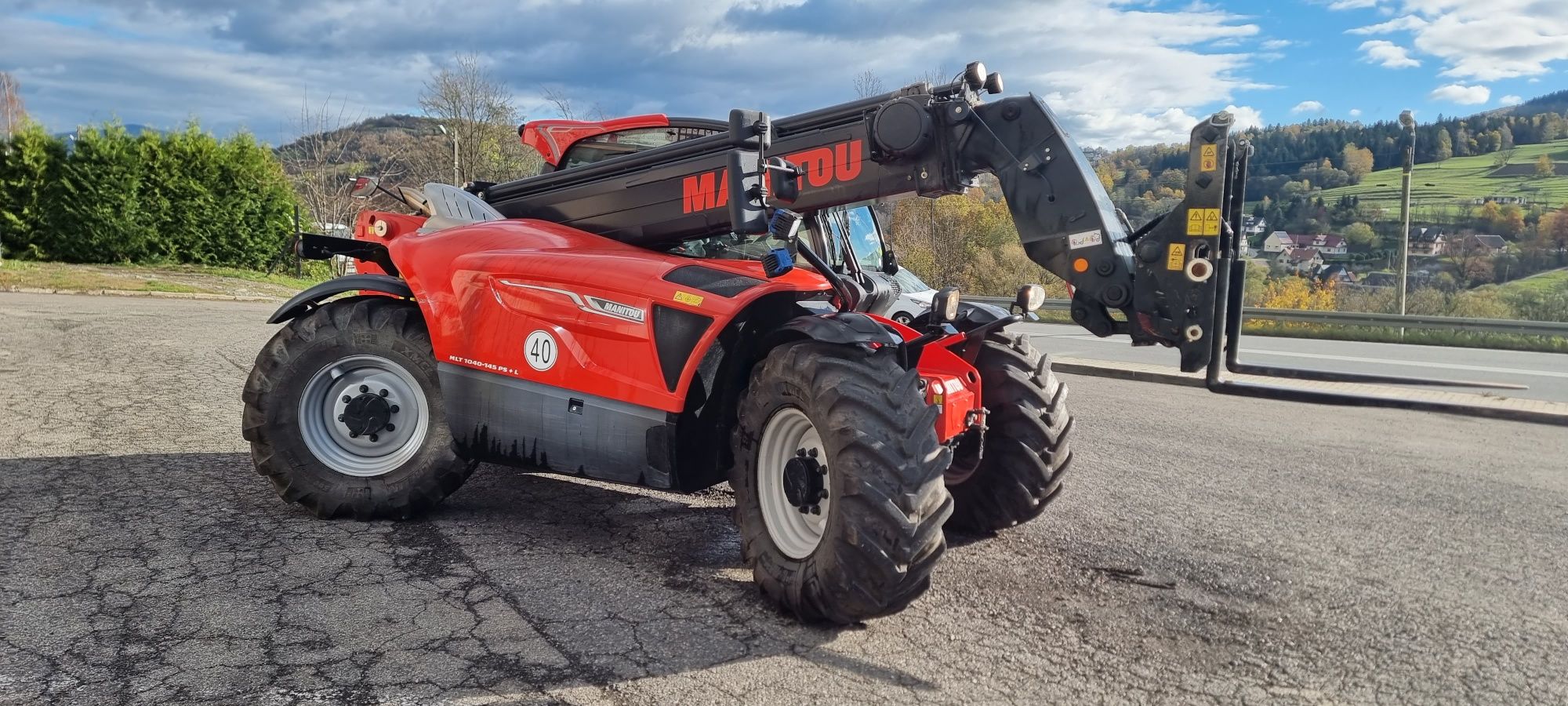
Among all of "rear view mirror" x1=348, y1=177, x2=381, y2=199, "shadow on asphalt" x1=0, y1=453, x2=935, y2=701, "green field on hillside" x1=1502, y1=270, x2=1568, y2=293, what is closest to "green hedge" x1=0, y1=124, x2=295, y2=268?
"shadow on asphalt" x1=0, y1=453, x2=935, y2=701

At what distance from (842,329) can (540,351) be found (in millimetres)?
1538

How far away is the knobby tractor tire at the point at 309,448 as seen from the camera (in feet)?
16.8

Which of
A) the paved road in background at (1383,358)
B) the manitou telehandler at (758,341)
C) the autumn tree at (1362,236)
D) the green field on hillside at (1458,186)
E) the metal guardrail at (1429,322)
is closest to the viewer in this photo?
the manitou telehandler at (758,341)

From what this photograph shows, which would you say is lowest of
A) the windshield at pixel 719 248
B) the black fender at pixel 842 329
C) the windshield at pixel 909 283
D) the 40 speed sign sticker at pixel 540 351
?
the 40 speed sign sticker at pixel 540 351

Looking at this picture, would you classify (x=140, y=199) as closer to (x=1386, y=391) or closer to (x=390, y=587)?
(x=390, y=587)

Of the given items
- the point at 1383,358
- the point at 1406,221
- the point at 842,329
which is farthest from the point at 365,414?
the point at 1406,221

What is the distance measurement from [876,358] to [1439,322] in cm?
1664

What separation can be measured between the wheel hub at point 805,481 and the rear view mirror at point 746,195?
3.78 ft

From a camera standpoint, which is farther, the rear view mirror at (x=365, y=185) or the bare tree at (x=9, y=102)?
the bare tree at (x=9, y=102)

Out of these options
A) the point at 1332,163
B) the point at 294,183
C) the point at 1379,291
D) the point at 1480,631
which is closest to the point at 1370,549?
the point at 1480,631

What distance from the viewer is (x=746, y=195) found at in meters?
4.61

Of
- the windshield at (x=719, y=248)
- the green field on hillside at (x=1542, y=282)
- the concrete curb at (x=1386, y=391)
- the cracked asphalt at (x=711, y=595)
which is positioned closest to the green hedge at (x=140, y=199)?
the cracked asphalt at (x=711, y=595)

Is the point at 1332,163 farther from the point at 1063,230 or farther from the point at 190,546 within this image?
the point at 190,546

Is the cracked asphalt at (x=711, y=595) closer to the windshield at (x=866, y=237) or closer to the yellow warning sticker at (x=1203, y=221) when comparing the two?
the yellow warning sticker at (x=1203, y=221)
